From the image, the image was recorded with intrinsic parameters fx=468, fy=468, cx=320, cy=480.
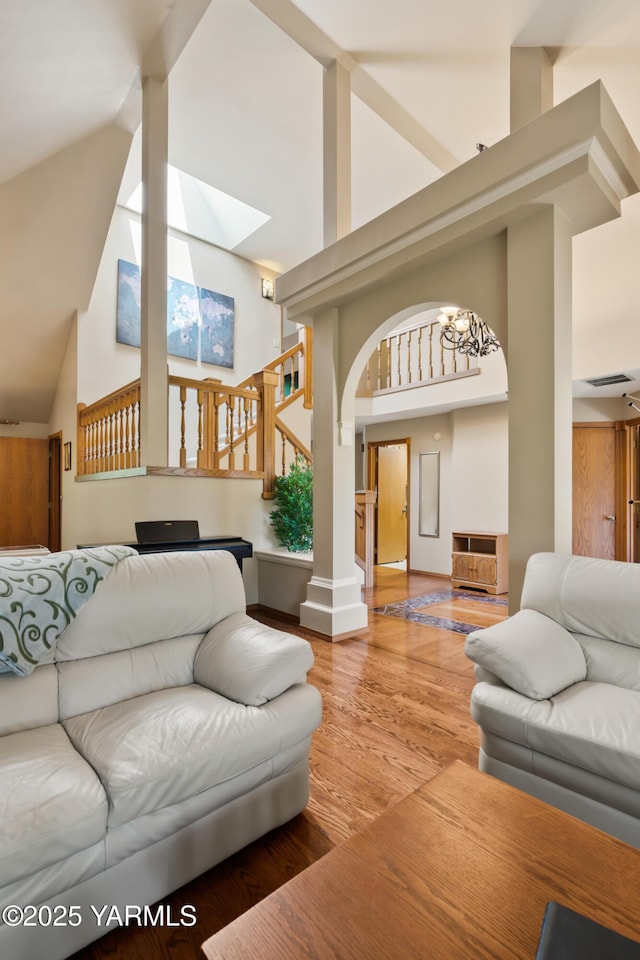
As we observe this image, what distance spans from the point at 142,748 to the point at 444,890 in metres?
0.85

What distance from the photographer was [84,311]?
602 centimetres

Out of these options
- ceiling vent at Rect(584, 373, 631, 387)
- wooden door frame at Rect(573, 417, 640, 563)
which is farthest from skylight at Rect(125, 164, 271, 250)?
wooden door frame at Rect(573, 417, 640, 563)

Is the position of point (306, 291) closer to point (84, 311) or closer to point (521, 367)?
point (521, 367)

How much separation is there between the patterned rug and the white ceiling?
269 centimetres

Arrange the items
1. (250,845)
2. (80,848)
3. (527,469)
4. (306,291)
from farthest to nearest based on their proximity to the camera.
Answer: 1. (306,291)
2. (527,469)
3. (250,845)
4. (80,848)

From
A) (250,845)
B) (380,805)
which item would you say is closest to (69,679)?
(250,845)

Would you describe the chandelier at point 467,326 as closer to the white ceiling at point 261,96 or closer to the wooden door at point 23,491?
the white ceiling at point 261,96

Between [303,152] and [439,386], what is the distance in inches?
126

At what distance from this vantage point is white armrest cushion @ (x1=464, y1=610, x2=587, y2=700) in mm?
1760

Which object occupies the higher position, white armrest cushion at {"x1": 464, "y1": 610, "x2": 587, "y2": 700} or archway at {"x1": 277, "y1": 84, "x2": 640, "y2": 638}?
archway at {"x1": 277, "y1": 84, "x2": 640, "y2": 638}

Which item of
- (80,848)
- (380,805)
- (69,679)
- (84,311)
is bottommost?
(380,805)

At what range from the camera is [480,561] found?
5.91 meters

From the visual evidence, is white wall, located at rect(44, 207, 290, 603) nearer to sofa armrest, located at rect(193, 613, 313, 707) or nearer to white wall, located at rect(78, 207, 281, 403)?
white wall, located at rect(78, 207, 281, 403)

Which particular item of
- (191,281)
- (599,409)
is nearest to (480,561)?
(599,409)
